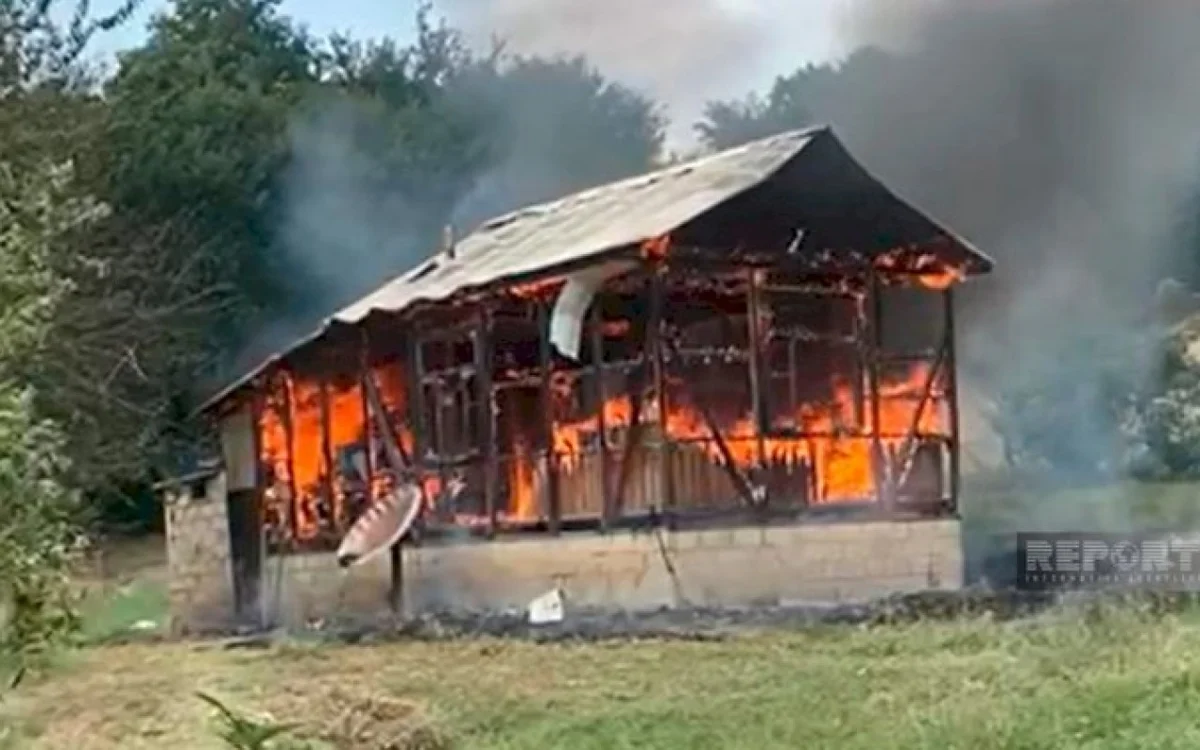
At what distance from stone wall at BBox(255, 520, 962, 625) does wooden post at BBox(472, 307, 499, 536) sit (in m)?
0.40

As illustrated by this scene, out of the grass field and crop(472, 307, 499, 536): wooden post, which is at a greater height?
crop(472, 307, 499, 536): wooden post

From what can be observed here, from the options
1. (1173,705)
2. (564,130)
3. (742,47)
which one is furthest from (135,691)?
(564,130)

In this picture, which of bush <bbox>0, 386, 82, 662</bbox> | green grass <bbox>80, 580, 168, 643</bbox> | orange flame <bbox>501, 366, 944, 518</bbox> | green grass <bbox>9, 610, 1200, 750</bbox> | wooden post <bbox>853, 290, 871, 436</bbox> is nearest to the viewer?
bush <bbox>0, 386, 82, 662</bbox>

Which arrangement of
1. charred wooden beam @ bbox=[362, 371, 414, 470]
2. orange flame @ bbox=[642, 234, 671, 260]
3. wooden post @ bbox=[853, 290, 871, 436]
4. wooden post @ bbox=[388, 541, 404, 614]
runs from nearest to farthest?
orange flame @ bbox=[642, 234, 671, 260], wooden post @ bbox=[853, 290, 871, 436], wooden post @ bbox=[388, 541, 404, 614], charred wooden beam @ bbox=[362, 371, 414, 470]

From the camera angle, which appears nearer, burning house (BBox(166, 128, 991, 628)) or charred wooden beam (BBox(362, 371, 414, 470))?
burning house (BBox(166, 128, 991, 628))

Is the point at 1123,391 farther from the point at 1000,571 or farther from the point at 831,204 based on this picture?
the point at 831,204

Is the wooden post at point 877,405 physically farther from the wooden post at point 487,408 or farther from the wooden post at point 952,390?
the wooden post at point 487,408

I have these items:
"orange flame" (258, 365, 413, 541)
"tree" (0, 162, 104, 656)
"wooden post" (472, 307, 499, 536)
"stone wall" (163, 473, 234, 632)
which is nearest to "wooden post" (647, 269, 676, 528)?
"wooden post" (472, 307, 499, 536)

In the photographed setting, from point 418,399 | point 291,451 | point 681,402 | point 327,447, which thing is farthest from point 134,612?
point 681,402

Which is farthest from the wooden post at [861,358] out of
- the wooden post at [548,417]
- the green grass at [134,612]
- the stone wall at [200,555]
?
the stone wall at [200,555]

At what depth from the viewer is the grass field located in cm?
700

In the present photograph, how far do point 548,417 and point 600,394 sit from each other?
0.75m

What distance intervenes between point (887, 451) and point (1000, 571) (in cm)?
149

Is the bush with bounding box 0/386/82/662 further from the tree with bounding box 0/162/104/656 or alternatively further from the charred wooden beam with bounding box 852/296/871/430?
the charred wooden beam with bounding box 852/296/871/430
